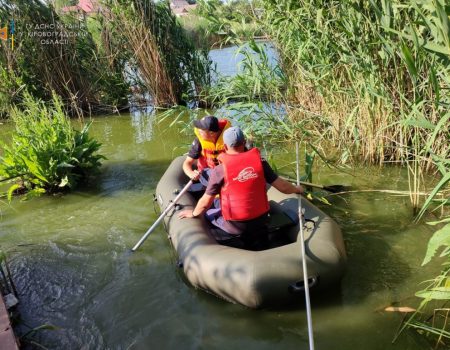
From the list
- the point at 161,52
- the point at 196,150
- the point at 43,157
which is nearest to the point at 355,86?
the point at 196,150

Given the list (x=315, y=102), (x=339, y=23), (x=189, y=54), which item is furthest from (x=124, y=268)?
(x=189, y=54)

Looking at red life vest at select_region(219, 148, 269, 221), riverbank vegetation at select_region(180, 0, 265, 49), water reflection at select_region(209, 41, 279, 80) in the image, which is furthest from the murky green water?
riverbank vegetation at select_region(180, 0, 265, 49)

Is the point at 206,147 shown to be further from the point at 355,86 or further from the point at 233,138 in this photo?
the point at 355,86

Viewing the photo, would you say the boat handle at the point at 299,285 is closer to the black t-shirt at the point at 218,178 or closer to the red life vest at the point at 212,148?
the black t-shirt at the point at 218,178

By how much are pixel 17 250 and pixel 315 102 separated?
4396 mm

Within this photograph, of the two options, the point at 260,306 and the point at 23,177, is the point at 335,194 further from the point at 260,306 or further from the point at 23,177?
the point at 23,177

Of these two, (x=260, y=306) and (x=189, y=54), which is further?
(x=189, y=54)

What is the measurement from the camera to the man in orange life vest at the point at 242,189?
318 cm

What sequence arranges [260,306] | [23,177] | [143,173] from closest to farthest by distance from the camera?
[260,306]
[23,177]
[143,173]

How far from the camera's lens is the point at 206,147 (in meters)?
4.45

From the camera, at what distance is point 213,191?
3.30 m

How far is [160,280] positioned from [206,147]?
5.09 feet

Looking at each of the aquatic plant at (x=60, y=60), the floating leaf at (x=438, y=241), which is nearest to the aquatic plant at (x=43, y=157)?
the aquatic plant at (x=60, y=60)

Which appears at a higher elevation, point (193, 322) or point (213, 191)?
point (213, 191)
